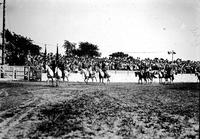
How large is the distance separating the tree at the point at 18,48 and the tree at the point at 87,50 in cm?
3301

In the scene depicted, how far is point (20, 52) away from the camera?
49406 millimetres

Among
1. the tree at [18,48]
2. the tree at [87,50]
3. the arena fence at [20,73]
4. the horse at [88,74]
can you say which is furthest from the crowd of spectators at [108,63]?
the tree at [87,50]

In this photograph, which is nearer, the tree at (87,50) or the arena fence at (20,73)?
the arena fence at (20,73)

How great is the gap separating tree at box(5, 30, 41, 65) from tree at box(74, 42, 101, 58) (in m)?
33.0

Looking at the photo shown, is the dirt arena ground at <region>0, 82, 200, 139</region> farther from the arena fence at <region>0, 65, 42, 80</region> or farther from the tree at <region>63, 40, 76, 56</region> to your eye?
the tree at <region>63, 40, 76, 56</region>

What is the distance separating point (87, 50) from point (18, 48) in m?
37.9

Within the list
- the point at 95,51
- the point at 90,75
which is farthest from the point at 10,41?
the point at 95,51

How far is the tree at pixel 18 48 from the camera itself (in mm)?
46875

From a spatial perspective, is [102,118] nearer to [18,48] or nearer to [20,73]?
[20,73]

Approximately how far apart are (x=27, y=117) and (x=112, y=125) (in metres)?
2.86

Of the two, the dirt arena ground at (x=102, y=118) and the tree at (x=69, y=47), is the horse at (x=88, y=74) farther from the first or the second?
the tree at (x=69, y=47)

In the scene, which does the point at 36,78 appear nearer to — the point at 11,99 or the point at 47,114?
the point at 11,99

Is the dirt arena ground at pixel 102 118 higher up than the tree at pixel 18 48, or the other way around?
the tree at pixel 18 48

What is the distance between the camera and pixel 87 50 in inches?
3423
